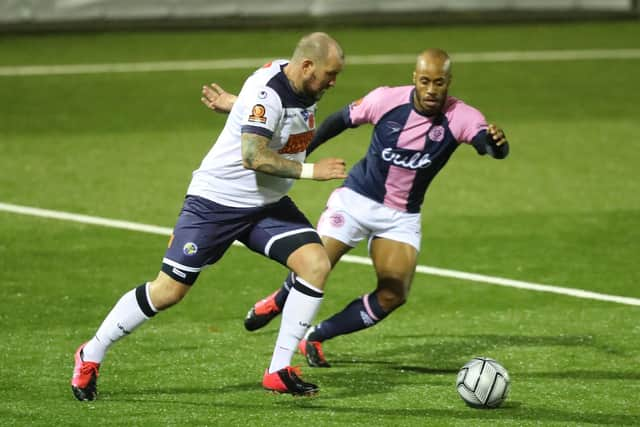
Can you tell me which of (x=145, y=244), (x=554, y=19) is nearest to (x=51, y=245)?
(x=145, y=244)

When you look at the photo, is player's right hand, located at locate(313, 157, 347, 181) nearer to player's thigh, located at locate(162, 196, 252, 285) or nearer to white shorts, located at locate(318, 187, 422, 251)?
player's thigh, located at locate(162, 196, 252, 285)

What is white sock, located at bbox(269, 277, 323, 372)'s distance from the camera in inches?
279

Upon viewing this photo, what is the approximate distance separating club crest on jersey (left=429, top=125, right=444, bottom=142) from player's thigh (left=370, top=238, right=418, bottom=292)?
2.25 ft

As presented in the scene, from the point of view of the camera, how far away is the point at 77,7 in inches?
760

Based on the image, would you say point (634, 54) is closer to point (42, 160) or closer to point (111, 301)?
point (42, 160)

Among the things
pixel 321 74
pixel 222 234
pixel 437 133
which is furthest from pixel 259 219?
pixel 437 133

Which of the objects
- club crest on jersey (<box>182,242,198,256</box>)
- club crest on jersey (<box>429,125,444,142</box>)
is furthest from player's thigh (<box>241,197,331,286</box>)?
club crest on jersey (<box>429,125,444,142</box>)

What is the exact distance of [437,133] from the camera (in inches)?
312

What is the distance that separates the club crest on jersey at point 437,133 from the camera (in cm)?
791

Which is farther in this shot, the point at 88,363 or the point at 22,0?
the point at 22,0

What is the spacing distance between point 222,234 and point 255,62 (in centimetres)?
1124

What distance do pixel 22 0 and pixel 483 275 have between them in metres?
10.9

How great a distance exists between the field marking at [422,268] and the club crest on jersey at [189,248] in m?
3.63

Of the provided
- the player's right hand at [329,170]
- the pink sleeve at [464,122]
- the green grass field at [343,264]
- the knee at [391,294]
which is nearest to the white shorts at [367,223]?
the knee at [391,294]
